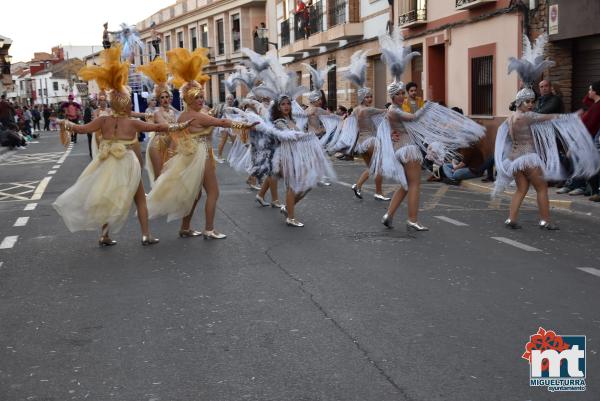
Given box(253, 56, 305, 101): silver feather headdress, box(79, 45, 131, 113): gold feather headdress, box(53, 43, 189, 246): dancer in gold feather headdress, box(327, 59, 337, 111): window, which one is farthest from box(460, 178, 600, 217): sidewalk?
box(327, 59, 337, 111): window

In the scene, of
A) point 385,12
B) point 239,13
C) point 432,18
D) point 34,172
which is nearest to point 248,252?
point 34,172

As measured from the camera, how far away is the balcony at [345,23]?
26828 millimetres

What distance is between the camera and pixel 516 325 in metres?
5.06

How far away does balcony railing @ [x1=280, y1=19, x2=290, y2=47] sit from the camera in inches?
1436

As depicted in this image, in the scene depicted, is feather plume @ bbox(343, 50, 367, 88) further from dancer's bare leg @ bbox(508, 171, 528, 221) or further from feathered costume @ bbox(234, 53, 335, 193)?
dancer's bare leg @ bbox(508, 171, 528, 221)

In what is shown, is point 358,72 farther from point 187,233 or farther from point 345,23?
point 345,23

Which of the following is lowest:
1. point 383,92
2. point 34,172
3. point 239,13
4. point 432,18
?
point 34,172

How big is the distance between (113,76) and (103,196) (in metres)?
1.31

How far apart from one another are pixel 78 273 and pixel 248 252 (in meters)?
1.69

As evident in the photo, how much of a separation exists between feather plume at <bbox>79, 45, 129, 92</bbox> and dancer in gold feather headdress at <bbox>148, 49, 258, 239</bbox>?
65 centimetres

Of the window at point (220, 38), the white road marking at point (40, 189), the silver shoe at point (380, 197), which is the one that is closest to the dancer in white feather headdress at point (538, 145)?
the silver shoe at point (380, 197)

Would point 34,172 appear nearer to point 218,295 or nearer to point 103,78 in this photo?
point 103,78

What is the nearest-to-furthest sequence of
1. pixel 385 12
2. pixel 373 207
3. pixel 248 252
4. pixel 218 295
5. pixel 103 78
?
1. pixel 218 295
2. pixel 248 252
3. pixel 103 78
4. pixel 373 207
5. pixel 385 12

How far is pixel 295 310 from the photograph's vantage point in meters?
5.52
